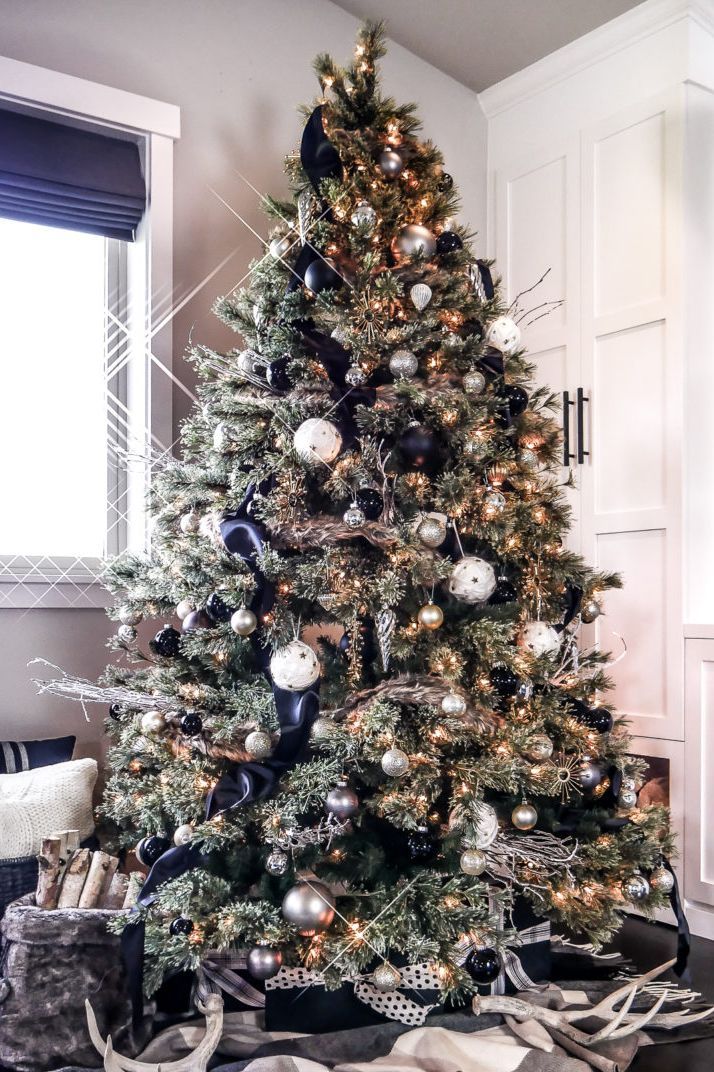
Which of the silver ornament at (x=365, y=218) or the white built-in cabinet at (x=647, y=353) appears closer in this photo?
the silver ornament at (x=365, y=218)

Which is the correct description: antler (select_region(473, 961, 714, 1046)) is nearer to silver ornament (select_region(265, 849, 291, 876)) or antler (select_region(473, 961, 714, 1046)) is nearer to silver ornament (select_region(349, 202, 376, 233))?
silver ornament (select_region(265, 849, 291, 876))

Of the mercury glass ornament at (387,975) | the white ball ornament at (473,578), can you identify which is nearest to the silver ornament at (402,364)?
the white ball ornament at (473,578)

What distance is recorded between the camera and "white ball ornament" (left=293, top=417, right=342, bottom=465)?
4.99 feet

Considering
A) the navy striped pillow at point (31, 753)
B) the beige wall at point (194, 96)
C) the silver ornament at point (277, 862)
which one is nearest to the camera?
the silver ornament at point (277, 862)

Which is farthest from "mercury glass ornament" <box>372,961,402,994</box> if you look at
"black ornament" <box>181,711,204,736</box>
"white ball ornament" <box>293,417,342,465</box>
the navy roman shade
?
the navy roman shade

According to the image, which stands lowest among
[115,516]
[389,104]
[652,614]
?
[652,614]

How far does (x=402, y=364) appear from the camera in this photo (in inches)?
61.7

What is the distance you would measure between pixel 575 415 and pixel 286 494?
133 cm

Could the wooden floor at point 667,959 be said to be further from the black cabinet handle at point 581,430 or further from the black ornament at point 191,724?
the black cabinet handle at point 581,430

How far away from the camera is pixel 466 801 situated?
148cm

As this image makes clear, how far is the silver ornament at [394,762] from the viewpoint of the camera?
1.40m

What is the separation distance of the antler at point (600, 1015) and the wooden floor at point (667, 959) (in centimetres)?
5

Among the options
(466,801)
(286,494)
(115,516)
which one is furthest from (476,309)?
(115,516)

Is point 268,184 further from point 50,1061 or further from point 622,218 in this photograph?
point 50,1061
